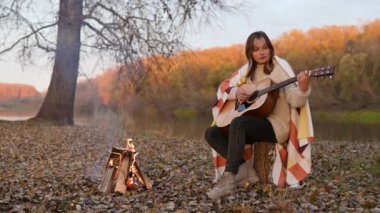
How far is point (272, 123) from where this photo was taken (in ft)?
16.5

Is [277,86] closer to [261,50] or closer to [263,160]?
[261,50]

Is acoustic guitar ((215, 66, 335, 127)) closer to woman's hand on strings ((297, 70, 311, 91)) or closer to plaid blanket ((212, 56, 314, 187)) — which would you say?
woman's hand on strings ((297, 70, 311, 91))

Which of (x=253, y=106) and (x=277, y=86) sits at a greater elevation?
(x=277, y=86)

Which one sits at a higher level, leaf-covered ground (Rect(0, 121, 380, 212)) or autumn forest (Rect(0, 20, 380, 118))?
autumn forest (Rect(0, 20, 380, 118))

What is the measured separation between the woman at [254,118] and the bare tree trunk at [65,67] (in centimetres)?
1340

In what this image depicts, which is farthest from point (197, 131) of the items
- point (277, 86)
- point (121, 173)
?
point (277, 86)

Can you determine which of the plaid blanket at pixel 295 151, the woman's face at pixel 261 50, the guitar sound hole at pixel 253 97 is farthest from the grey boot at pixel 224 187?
the woman's face at pixel 261 50

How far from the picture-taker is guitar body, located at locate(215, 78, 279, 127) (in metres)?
4.98

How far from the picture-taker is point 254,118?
4.98 meters

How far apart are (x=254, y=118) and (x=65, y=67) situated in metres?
14.2

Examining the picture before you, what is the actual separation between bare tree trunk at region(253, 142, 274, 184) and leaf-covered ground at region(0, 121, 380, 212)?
0.75 feet

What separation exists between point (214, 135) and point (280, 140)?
72 centimetres

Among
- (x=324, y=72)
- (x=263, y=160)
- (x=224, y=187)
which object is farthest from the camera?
(x=263, y=160)

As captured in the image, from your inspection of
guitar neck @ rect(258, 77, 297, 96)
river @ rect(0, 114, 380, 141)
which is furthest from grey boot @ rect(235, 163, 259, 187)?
river @ rect(0, 114, 380, 141)
